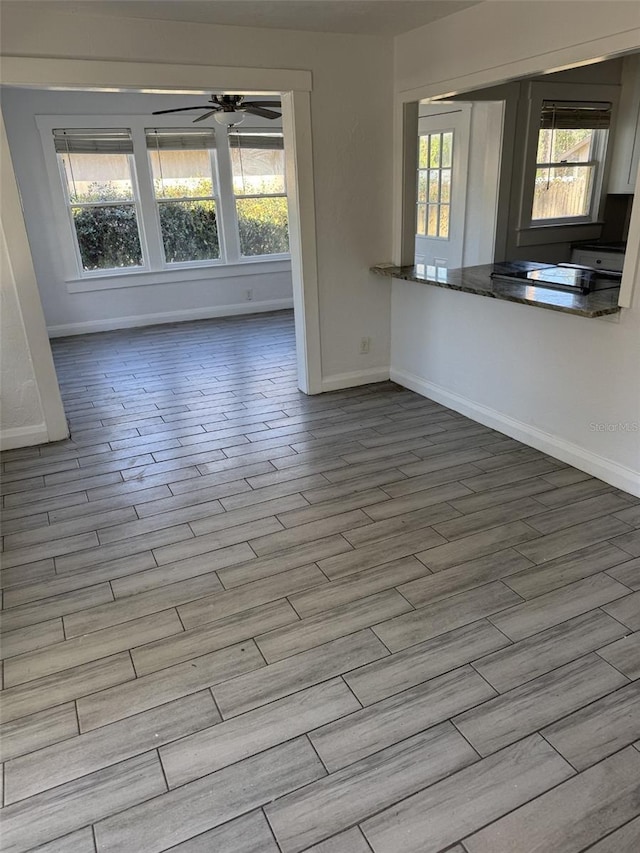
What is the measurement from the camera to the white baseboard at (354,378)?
4.54 meters

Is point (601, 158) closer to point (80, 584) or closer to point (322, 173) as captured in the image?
point (322, 173)

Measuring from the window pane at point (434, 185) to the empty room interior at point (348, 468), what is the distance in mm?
23

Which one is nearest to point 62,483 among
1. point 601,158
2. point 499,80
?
point 499,80

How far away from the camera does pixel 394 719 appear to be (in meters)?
1.78

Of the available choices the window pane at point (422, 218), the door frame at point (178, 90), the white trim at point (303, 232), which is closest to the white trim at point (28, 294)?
the door frame at point (178, 90)

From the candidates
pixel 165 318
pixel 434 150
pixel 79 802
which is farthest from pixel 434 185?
pixel 79 802

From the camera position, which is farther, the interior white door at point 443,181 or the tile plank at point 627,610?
the interior white door at point 443,181

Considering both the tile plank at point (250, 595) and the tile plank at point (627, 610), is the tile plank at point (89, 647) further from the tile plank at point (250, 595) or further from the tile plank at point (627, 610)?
the tile plank at point (627, 610)

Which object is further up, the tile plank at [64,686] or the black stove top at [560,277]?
the black stove top at [560,277]

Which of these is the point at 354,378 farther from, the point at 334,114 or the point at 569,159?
the point at 569,159

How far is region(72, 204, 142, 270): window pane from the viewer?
6562mm

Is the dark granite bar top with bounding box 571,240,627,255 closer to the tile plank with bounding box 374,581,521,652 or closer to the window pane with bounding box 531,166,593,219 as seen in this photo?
the window pane with bounding box 531,166,593,219

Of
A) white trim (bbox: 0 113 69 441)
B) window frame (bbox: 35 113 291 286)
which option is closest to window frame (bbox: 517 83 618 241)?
window frame (bbox: 35 113 291 286)

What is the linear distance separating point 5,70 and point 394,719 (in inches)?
140
